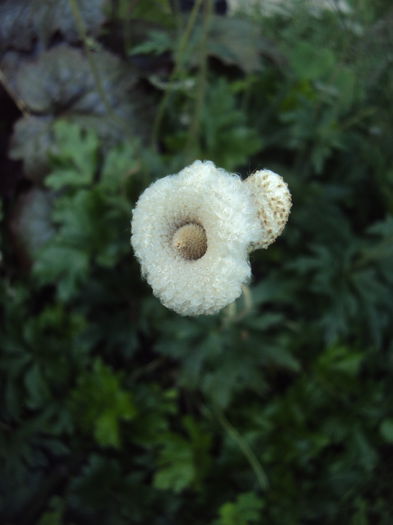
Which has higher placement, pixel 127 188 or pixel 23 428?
pixel 127 188

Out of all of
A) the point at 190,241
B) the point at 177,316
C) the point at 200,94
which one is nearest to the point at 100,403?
the point at 177,316

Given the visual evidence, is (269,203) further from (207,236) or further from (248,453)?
(248,453)

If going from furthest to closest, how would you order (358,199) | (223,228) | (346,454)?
(358,199), (346,454), (223,228)

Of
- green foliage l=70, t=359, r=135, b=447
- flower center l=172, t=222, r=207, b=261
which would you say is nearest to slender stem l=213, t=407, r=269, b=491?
green foliage l=70, t=359, r=135, b=447

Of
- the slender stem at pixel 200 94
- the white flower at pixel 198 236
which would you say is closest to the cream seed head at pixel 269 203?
the white flower at pixel 198 236

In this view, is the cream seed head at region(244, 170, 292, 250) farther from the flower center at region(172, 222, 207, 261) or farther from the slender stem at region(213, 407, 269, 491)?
the slender stem at region(213, 407, 269, 491)

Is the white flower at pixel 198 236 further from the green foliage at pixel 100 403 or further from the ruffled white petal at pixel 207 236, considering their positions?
the green foliage at pixel 100 403

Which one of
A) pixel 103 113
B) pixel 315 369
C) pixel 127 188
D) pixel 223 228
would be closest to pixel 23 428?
pixel 127 188

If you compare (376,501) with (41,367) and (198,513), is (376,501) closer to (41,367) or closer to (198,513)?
(198,513)

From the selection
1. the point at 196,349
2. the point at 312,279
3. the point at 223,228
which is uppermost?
the point at 223,228
